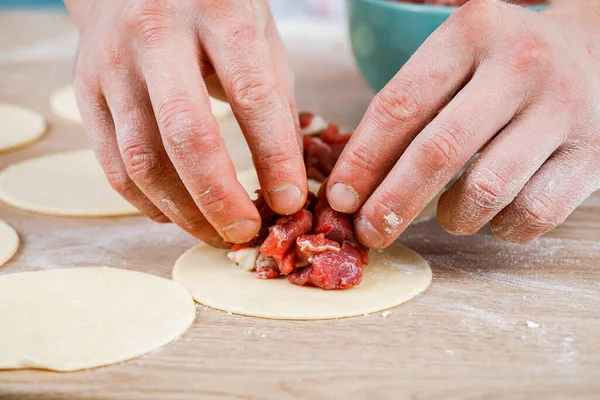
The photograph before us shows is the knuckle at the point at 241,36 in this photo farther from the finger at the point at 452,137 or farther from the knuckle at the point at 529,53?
the knuckle at the point at 529,53

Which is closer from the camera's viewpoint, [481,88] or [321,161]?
[481,88]

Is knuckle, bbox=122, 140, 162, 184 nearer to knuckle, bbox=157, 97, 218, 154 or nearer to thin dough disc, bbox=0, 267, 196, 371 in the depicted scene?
knuckle, bbox=157, 97, 218, 154

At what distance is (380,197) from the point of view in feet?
5.31

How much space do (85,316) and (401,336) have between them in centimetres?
70

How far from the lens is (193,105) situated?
5.04ft

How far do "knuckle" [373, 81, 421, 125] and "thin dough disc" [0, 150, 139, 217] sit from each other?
0.99 metres

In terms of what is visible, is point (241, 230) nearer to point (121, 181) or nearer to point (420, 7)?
point (121, 181)

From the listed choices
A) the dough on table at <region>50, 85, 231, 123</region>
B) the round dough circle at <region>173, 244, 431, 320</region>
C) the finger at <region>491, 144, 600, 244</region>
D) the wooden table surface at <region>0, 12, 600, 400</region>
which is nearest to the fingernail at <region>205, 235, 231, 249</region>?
the round dough circle at <region>173, 244, 431, 320</region>

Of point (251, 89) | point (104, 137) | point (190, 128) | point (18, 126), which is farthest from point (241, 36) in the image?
point (18, 126)

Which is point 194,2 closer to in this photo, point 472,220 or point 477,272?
point 472,220

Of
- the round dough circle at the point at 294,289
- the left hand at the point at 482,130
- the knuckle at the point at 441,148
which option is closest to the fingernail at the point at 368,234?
the left hand at the point at 482,130

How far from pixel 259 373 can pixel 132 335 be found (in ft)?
1.01

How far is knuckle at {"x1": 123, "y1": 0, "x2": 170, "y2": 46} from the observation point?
5.28 feet

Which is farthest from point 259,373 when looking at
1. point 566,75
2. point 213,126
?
point 566,75
